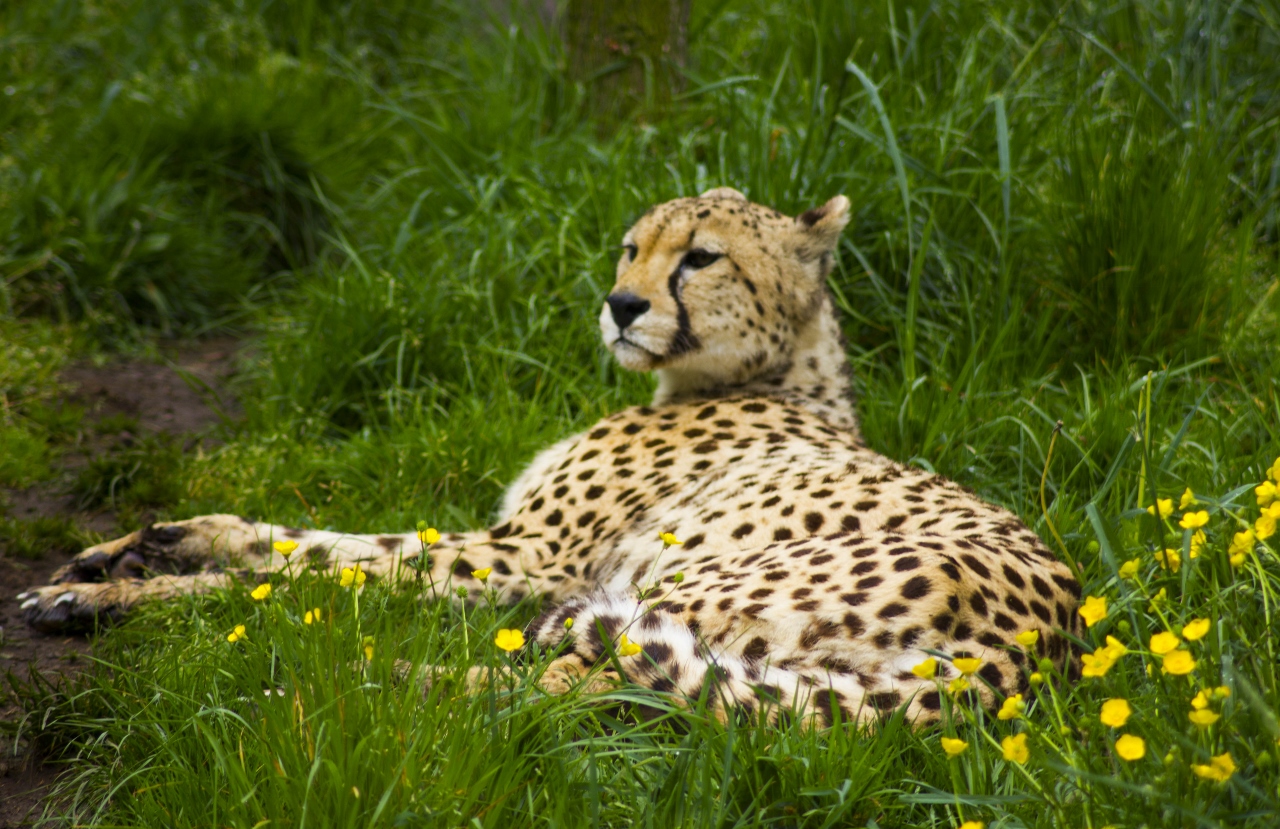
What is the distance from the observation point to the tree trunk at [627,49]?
518 cm

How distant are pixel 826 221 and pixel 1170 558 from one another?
68.1 inches

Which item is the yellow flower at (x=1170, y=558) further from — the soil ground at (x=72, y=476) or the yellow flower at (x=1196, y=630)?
the soil ground at (x=72, y=476)

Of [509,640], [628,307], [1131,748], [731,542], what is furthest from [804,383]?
[1131,748]

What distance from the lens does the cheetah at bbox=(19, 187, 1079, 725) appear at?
2.17 m

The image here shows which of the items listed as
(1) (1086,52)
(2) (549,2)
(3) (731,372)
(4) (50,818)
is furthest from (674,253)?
(2) (549,2)

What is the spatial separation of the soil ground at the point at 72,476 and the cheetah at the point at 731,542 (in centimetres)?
16

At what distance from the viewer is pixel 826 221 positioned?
11.5 feet

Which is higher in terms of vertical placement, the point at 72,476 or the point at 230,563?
the point at 230,563

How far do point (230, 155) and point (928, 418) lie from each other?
3.66 m

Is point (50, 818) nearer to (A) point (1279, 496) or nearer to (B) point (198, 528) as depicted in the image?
(B) point (198, 528)

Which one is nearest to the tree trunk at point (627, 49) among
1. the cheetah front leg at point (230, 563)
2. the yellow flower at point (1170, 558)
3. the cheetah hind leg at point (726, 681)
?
the cheetah front leg at point (230, 563)

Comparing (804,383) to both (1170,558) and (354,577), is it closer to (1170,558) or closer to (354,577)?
(1170,558)

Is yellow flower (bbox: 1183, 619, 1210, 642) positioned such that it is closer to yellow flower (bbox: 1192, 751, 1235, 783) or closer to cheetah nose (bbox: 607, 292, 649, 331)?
yellow flower (bbox: 1192, 751, 1235, 783)

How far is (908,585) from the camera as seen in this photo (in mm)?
2217
